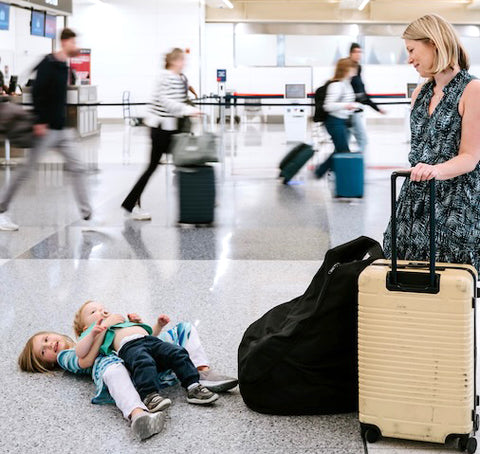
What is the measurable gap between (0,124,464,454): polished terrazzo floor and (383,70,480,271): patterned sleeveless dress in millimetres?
730

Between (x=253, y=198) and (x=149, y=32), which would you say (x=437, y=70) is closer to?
(x=253, y=198)

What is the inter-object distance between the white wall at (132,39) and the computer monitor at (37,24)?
857 centimetres

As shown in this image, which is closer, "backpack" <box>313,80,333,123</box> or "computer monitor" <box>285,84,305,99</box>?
"backpack" <box>313,80,333,123</box>

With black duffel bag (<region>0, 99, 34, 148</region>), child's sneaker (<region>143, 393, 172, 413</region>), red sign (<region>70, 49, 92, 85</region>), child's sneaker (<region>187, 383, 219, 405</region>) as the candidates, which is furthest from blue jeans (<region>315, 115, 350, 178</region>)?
red sign (<region>70, 49, 92, 85</region>)

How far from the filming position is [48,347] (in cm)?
379

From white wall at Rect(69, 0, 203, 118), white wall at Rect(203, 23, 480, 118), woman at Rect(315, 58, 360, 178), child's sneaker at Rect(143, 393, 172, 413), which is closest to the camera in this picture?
child's sneaker at Rect(143, 393, 172, 413)

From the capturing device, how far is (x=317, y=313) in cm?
307

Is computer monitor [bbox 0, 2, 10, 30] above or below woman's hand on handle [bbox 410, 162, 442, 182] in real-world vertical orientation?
above

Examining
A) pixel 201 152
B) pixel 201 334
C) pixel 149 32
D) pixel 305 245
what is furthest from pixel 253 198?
pixel 149 32

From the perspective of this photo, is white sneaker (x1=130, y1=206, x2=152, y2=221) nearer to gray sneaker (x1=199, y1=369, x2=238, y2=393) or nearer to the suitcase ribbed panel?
gray sneaker (x1=199, y1=369, x2=238, y2=393)

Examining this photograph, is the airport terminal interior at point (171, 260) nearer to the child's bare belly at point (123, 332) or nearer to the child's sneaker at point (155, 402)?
the child's sneaker at point (155, 402)

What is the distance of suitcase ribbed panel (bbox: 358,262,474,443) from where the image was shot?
271 cm

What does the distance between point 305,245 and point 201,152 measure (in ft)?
5.12

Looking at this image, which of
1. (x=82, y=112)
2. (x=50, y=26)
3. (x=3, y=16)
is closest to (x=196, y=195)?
(x=82, y=112)
